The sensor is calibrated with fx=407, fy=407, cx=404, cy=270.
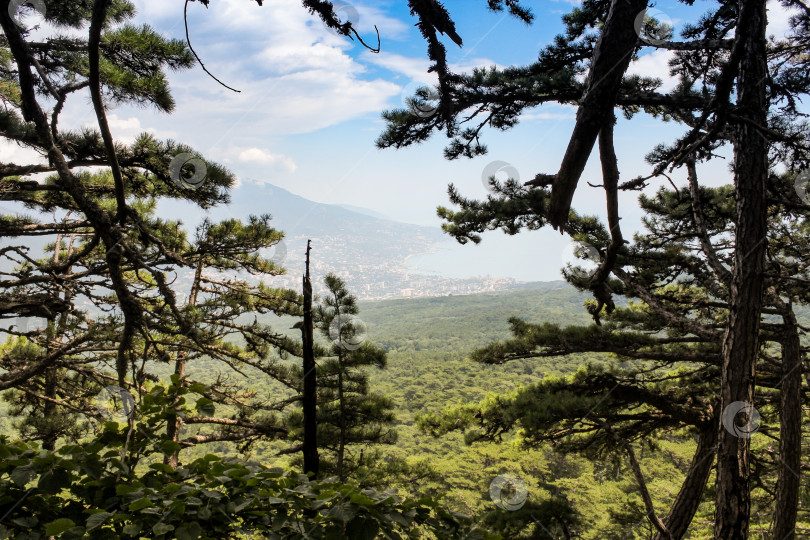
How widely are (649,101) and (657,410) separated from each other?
4825 millimetres

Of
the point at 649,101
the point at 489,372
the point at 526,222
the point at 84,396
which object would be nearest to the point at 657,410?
the point at 526,222

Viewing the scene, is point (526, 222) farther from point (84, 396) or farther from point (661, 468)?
point (661, 468)

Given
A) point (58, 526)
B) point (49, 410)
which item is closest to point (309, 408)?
point (58, 526)

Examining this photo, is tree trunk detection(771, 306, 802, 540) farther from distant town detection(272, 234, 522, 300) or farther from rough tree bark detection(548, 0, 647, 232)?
distant town detection(272, 234, 522, 300)
